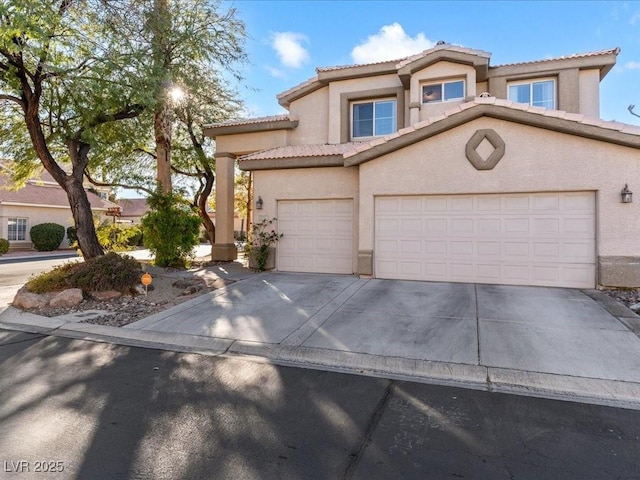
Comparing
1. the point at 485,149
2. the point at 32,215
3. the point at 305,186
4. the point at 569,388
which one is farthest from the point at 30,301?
the point at 32,215

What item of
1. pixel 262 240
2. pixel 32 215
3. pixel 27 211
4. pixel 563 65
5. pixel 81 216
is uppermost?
pixel 563 65

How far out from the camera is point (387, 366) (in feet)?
16.7

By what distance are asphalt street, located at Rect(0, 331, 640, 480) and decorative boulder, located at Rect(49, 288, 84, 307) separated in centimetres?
366

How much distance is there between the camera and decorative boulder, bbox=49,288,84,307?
830 cm

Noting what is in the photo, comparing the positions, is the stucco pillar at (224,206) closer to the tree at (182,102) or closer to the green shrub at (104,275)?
the tree at (182,102)

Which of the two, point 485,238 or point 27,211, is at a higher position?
point 27,211

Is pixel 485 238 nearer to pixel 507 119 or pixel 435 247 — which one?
pixel 435 247

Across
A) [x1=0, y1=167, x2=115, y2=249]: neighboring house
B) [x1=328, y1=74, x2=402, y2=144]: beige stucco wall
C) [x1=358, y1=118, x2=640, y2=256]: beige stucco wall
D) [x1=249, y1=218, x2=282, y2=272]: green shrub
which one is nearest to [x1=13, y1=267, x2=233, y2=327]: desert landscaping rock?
[x1=249, y1=218, x2=282, y2=272]: green shrub

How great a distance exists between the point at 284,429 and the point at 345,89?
13214 millimetres

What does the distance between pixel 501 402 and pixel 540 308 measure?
4.20 m

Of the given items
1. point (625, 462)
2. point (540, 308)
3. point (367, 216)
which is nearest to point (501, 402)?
point (625, 462)

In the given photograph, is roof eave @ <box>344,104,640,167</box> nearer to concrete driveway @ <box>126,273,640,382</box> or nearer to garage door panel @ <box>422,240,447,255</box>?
garage door panel @ <box>422,240,447,255</box>

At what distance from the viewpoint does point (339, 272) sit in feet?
39.2

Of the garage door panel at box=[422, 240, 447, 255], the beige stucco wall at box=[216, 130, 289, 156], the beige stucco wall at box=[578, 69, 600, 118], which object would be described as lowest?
the garage door panel at box=[422, 240, 447, 255]
